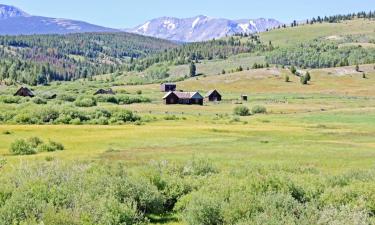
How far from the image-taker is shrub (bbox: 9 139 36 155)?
53.4 meters

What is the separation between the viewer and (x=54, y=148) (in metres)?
56.4

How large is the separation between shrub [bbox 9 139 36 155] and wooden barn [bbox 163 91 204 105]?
98149 mm

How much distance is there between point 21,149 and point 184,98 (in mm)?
102226

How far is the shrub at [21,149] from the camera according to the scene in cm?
5342

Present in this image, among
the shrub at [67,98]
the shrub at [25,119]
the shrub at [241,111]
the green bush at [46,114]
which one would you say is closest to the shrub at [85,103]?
the shrub at [67,98]

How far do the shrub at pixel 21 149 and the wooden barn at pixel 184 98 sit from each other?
98149mm

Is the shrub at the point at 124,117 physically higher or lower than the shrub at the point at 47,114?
lower

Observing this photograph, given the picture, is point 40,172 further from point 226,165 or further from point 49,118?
point 49,118

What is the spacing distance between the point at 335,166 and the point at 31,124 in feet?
185

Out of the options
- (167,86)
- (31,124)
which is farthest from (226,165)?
(167,86)

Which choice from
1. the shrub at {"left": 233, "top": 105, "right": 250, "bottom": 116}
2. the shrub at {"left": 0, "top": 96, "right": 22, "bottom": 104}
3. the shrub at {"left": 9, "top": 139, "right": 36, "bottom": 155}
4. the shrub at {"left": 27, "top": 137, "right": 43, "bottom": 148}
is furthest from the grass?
the shrub at {"left": 0, "top": 96, "right": 22, "bottom": 104}

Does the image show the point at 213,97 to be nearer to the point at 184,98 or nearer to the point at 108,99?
the point at 184,98

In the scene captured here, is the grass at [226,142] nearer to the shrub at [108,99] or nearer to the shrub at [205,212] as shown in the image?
the shrub at [205,212]

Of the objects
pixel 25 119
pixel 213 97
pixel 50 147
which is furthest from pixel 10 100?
pixel 50 147
